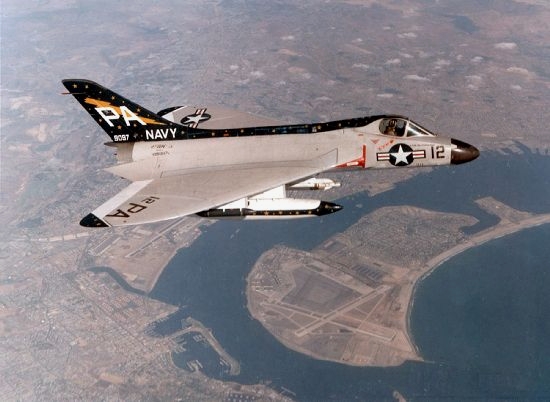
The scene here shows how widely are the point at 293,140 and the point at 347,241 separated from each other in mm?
34679

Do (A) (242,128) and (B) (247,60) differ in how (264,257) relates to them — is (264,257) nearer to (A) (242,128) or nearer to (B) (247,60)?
(A) (242,128)

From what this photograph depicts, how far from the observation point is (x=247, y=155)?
24172 mm

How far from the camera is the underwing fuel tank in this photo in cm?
2250

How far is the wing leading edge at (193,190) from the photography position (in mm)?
19438

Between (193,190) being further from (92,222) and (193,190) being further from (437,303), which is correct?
(437,303)

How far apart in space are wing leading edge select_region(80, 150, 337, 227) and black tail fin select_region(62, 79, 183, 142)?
316cm

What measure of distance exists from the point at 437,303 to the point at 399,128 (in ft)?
101

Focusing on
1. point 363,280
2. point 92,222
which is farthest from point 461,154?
point 363,280

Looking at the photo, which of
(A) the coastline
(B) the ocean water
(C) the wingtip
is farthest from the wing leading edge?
(A) the coastline

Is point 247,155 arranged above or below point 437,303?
above

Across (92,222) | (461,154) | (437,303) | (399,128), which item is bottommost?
(437,303)

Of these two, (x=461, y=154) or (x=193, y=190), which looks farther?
(x=461, y=154)

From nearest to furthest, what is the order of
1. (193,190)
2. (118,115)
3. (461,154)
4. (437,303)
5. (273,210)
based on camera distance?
(193,190)
(273,210)
(461,154)
(118,115)
(437,303)

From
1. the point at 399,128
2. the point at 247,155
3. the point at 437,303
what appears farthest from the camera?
the point at 437,303
